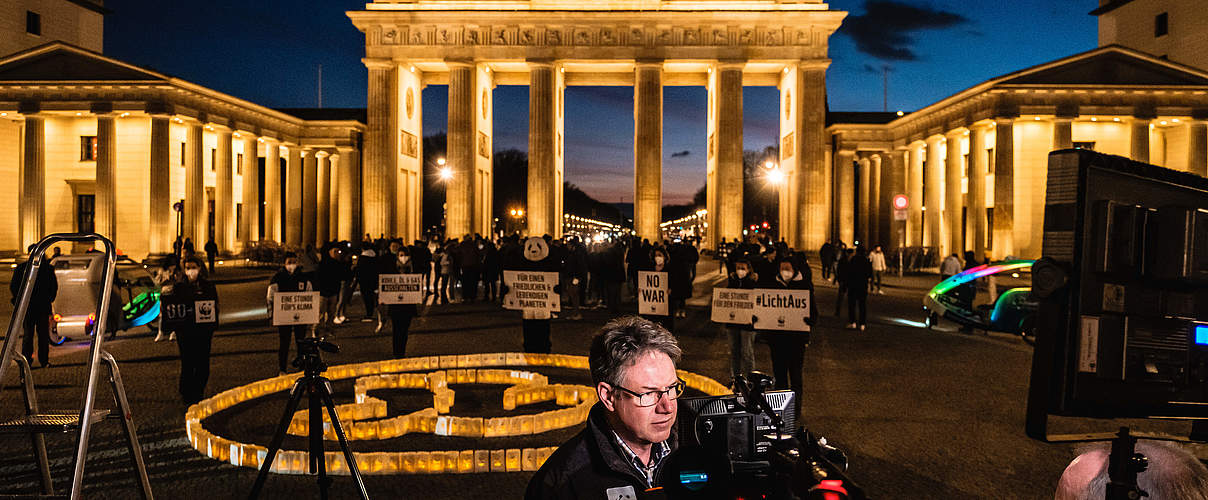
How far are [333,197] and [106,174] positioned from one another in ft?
66.0

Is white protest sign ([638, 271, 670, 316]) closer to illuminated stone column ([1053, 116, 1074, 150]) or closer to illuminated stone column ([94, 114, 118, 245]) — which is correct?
illuminated stone column ([1053, 116, 1074, 150])

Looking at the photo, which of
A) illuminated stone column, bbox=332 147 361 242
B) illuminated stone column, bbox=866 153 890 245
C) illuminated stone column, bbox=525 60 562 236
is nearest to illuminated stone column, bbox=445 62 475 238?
illuminated stone column, bbox=525 60 562 236

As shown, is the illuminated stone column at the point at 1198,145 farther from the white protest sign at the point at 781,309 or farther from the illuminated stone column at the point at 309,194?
the illuminated stone column at the point at 309,194

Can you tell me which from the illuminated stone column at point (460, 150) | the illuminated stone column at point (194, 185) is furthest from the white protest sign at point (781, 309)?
the illuminated stone column at point (460, 150)

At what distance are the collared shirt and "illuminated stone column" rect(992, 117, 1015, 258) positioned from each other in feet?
144

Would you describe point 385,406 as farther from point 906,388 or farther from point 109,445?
point 906,388

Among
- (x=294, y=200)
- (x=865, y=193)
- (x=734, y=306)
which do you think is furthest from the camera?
(x=865, y=193)

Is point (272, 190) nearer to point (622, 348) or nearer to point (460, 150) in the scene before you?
point (460, 150)

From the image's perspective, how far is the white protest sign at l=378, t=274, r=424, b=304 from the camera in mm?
13180

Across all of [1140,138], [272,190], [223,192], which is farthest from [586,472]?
[272,190]

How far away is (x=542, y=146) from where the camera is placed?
169 ft

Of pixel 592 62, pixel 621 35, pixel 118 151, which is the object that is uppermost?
pixel 621 35

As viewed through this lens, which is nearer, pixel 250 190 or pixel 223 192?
pixel 223 192

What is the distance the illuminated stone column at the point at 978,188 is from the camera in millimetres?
43719
